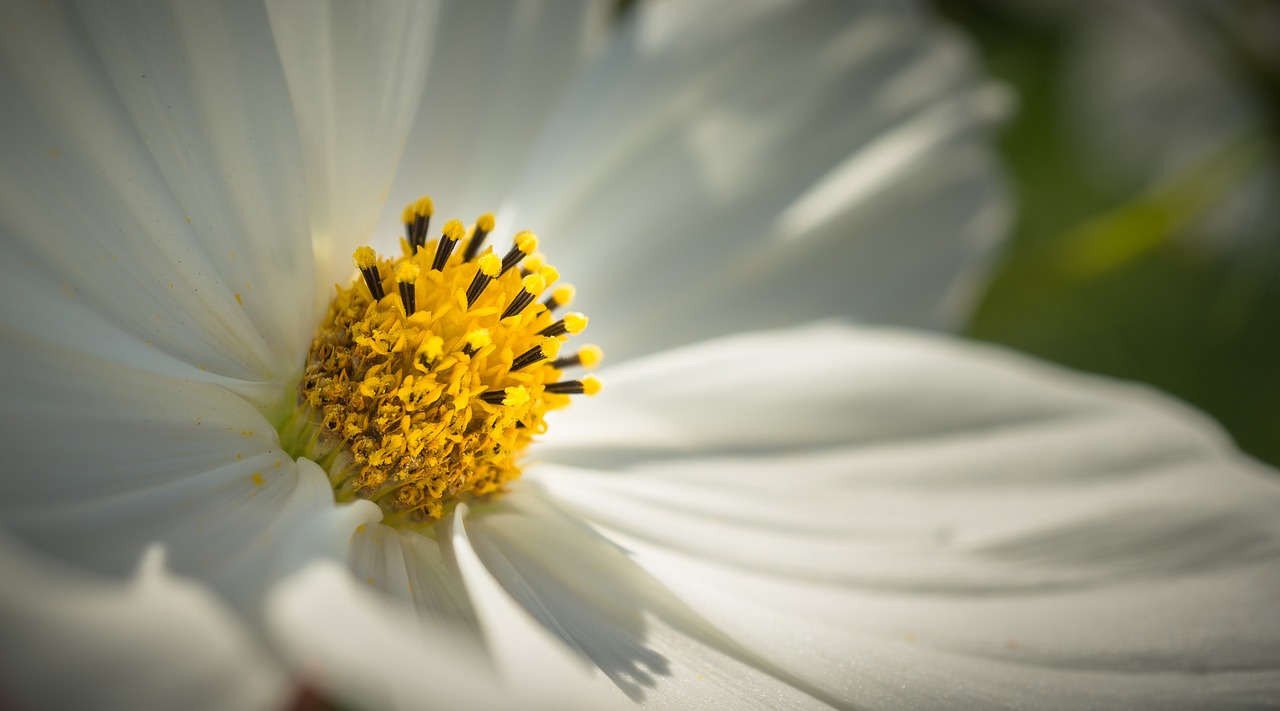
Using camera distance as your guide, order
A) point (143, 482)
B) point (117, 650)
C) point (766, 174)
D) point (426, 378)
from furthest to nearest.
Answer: point (766, 174), point (426, 378), point (143, 482), point (117, 650)

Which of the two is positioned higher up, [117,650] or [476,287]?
[476,287]

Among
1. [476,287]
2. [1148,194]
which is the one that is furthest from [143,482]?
[1148,194]

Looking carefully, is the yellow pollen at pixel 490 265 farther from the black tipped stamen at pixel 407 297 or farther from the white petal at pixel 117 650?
the white petal at pixel 117 650

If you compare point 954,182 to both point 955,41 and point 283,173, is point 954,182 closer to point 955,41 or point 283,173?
point 955,41

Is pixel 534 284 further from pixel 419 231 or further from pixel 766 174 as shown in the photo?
pixel 766 174

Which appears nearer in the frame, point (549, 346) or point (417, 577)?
point (417, 577)

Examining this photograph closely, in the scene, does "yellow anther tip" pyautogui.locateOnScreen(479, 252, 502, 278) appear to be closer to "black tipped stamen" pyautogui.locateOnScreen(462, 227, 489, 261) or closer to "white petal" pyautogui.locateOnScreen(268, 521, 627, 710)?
"black tipped stamen" pyautogui.locateOnScreen(462, 227, 489, 261)
